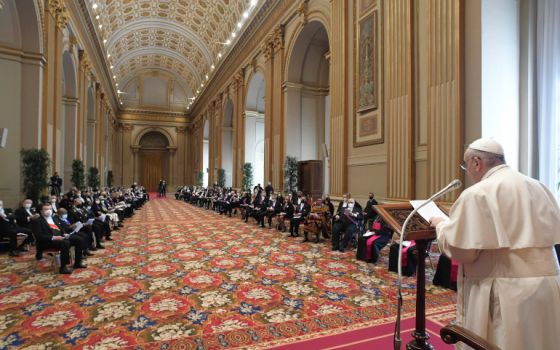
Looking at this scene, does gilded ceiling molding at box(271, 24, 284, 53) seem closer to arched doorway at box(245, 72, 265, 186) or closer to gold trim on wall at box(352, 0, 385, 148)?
arched doorway at box(245, 72, 265, 186)

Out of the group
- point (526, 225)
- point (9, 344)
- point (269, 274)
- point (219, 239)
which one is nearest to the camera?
point (526, 225)

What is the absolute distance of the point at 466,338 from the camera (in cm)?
157

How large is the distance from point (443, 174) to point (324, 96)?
9.03m

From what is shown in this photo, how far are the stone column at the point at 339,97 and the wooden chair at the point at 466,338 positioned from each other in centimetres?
844

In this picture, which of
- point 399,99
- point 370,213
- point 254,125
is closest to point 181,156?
point 254,125

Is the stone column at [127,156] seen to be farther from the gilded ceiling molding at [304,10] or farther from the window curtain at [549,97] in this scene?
the window curtain at [549,97]

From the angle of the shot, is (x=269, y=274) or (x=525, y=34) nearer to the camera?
(x=269, y=274)

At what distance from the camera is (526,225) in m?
1.72

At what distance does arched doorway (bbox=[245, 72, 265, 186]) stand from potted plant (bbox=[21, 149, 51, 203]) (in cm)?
1035

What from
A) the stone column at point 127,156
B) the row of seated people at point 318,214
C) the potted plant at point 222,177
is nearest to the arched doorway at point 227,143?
the potted plant at point 222,177

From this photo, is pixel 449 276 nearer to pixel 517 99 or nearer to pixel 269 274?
pixel 269 274

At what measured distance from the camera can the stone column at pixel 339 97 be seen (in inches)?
395

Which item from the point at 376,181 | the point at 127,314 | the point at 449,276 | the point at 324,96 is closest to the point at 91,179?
the point at 324,96

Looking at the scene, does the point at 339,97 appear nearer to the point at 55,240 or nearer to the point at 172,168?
the point at 55,240
